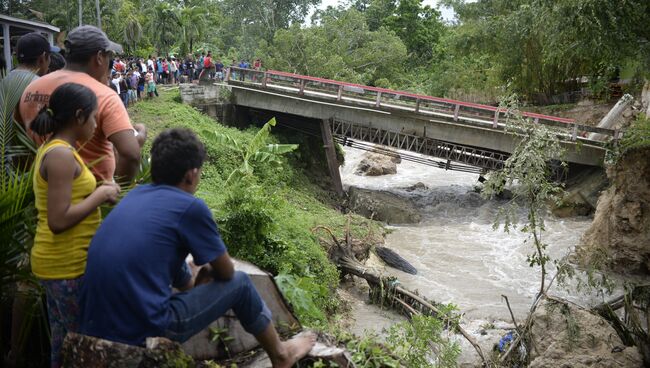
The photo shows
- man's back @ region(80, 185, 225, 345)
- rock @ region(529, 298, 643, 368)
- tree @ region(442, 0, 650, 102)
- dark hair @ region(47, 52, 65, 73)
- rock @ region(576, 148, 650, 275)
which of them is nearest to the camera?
man's back @ region(80, 185, 225, 345)

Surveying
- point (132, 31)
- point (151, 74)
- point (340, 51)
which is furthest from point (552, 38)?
point (132, 31)

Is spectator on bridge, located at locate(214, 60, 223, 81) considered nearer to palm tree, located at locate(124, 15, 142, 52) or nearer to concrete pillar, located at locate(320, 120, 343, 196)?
concrete pillar, located at locate(320, 120, 343, 196)

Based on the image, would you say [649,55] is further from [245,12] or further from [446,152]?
[245,12]

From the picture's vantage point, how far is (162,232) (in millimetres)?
2801

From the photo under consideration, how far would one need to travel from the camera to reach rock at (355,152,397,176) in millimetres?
28656

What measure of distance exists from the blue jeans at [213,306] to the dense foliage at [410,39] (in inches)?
460

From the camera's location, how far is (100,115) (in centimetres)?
360

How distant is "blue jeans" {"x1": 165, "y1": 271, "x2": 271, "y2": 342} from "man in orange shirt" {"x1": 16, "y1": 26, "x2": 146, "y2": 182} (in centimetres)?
100

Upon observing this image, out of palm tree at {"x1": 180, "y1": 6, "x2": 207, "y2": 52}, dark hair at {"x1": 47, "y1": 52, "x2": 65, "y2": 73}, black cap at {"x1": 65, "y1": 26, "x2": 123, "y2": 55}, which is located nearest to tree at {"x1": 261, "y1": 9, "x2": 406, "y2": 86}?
palm tree at {"x1": 180, "y1": 6, "x2": 207, "y2": 52}

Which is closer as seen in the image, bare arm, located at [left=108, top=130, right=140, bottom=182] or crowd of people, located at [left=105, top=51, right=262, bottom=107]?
bare arm, located at [left=108, top=130, right=140, bottom=182]

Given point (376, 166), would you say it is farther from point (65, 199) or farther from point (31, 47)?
point (65, 199)

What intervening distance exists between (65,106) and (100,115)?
42cm

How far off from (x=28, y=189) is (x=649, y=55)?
12598 millimetres

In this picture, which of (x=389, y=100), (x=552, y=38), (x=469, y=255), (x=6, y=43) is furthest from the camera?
(x=389, y=100)
